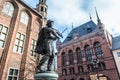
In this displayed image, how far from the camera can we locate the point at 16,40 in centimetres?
1518

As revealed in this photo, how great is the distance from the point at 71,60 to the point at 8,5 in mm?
24601

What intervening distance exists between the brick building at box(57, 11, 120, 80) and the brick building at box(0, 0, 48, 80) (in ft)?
50.5

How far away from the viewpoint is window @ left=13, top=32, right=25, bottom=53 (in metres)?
15.0

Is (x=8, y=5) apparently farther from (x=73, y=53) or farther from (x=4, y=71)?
(x=73, y=53)

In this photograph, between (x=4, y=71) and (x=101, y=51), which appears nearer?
(x=4, y=71)

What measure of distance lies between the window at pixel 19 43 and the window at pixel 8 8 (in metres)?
2.93

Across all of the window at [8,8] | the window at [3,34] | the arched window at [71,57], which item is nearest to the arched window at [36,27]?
the window at [8,8]

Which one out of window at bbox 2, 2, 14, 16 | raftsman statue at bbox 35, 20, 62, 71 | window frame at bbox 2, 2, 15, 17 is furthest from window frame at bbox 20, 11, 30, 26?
raftsman statue at bbox 35, 20, 62, 71

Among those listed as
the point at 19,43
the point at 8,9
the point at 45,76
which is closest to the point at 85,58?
the point at 19,43

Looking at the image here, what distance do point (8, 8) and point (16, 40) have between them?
4301mm

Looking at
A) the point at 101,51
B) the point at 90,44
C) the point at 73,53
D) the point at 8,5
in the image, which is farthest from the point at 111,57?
the point at 8,5

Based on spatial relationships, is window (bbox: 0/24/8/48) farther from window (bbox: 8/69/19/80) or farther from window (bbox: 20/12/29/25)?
window (bbox: 20/12/29/25)

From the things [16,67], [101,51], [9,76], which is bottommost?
[9,76]

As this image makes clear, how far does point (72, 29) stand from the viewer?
149ft
